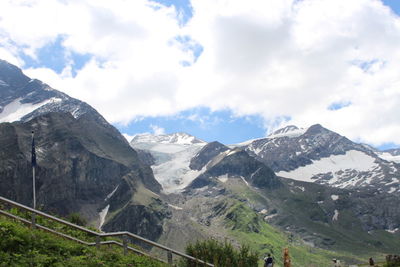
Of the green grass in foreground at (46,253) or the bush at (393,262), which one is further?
the bush at (393,262)

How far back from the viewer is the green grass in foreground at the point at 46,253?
720 inches

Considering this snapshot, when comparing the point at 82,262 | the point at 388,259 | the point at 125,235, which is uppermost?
the point at 388,259

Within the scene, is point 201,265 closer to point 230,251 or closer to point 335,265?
point 230,251

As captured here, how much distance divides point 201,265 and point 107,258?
25.4ft

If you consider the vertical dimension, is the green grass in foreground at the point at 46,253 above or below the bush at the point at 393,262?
below

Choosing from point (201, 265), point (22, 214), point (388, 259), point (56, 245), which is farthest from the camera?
point (388, 259)

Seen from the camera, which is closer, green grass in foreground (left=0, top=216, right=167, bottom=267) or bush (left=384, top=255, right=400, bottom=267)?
green grass in foreground (left=0, top=216, right=167, bottom=267)

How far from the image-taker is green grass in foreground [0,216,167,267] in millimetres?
18281

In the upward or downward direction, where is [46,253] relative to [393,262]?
downward

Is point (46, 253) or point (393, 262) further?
point (393, 262)

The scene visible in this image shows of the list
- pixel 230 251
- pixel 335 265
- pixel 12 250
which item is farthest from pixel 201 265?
pixel 335 265

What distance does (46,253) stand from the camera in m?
20.0

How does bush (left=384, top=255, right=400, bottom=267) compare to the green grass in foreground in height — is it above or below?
above

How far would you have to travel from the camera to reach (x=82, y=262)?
1973 centimetres
